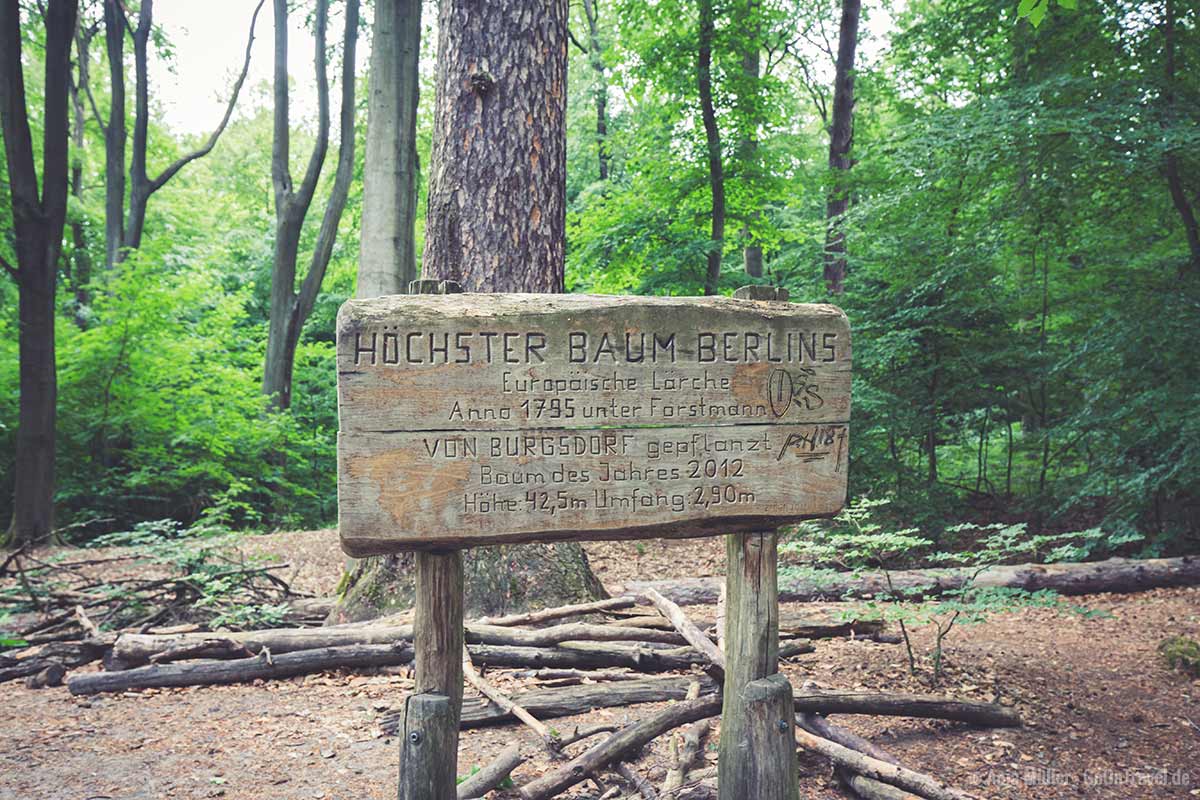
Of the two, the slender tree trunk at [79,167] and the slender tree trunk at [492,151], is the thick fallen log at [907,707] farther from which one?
the slender tree trunk at [79,167]

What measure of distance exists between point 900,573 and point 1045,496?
3640 mm

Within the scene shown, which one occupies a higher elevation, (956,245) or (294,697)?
(956,245)

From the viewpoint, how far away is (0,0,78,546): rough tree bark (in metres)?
10.0

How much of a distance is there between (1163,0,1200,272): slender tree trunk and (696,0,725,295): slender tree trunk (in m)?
5.49

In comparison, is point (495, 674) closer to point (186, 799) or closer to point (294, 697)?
point (294, 697)

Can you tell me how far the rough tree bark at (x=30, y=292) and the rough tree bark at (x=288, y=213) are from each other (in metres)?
4.73

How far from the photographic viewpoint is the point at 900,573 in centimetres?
774

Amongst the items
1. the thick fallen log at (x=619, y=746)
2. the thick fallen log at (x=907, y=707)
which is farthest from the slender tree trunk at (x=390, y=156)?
the thick fallen log at (x=907, y=707)

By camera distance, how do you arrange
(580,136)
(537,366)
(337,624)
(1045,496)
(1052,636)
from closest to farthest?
(537,366)
(337,624)
(1052,636)
(1045,496)
(580,136)

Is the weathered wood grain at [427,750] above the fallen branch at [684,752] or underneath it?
above

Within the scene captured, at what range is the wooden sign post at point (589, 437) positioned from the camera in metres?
2.79

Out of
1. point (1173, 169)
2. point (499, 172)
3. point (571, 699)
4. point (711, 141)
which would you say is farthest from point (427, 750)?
point (711, 141)

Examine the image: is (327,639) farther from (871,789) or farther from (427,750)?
(871,789)

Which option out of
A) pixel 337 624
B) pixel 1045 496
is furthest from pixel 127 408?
pixel 1045 496
